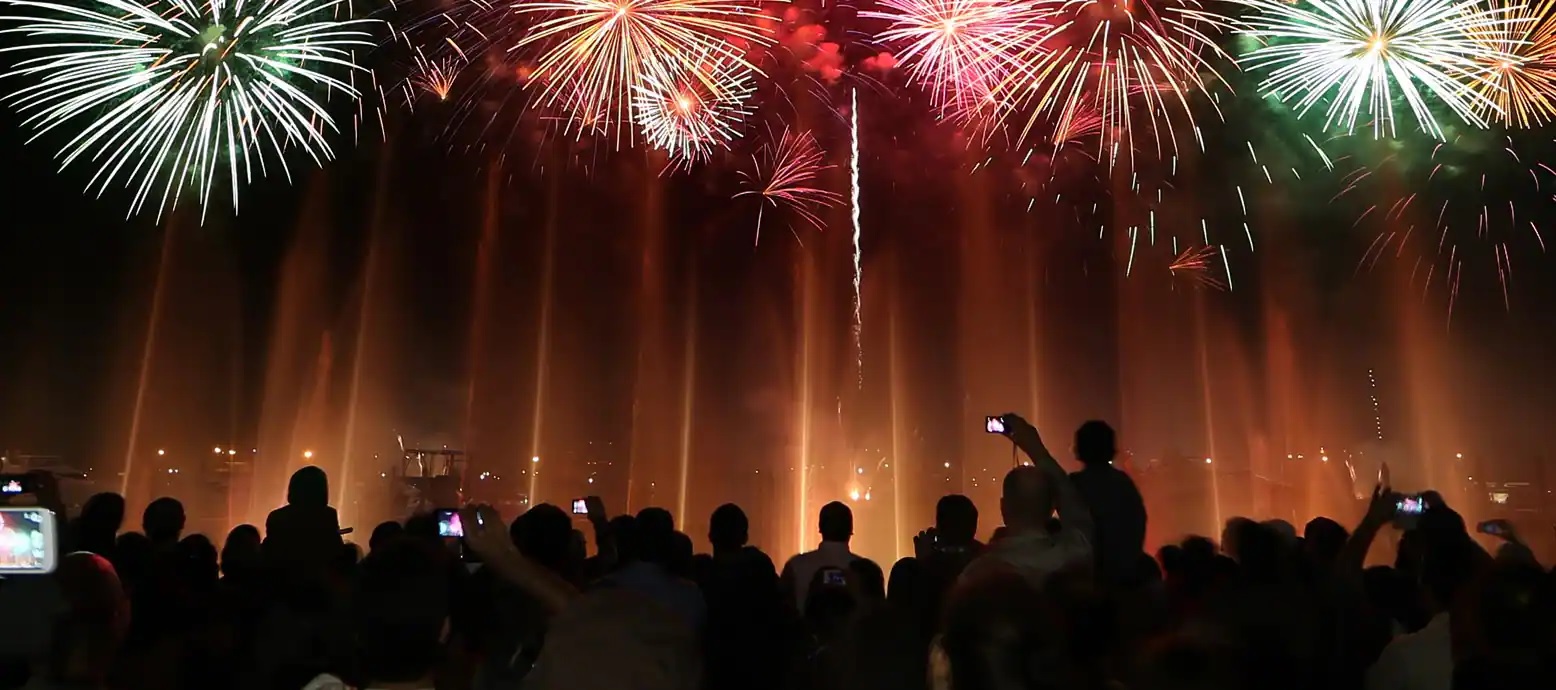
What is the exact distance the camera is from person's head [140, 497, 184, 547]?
7285 mm

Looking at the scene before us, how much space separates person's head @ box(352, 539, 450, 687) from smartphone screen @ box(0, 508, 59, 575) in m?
2.93

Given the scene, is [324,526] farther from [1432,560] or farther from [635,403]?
[635,403]

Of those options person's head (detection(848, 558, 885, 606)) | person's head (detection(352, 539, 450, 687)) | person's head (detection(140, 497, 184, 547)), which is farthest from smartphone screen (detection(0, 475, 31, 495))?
person's head (detection(352, 539, 450, 687))

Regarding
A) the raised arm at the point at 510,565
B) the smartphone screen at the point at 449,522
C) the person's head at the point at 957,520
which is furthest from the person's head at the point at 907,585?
the smartphone screen at the point at 449,522

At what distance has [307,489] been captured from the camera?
696 centimetres

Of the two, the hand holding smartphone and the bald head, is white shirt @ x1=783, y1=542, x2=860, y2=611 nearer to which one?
the bald head

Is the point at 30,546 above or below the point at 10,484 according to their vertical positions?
below

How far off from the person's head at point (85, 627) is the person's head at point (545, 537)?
5.18ft

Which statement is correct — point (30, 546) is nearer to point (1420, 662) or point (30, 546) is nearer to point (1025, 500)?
point (1025, 500)

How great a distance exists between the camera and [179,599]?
4.63 m

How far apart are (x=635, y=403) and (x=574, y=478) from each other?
953 centimetres

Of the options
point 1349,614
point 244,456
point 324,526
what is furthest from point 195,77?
point 244,456

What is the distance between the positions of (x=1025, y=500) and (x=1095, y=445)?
126 cm

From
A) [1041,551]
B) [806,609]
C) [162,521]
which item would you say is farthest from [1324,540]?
[162,521]
